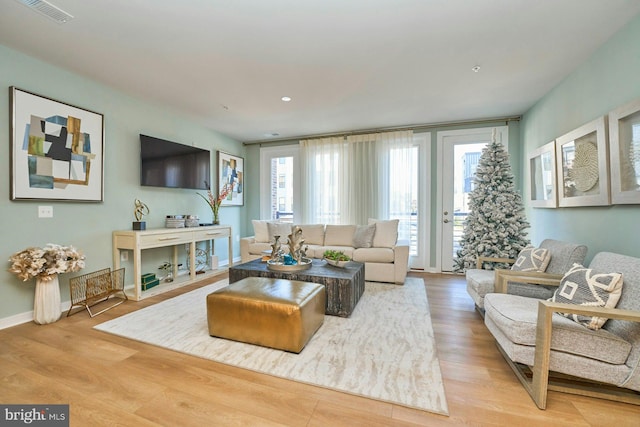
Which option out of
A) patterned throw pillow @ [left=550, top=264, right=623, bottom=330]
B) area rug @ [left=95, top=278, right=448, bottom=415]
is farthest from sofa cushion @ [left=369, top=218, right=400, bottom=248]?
patterned throw pillow @ [left=550, top=264, right=623, bottom=330]

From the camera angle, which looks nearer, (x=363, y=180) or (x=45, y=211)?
(x=45, y=211)

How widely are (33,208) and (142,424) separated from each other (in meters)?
2.59

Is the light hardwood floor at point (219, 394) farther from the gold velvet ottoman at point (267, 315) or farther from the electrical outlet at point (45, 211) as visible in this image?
the electrical outlet at point (45, 211)

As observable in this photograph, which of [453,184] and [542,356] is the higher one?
[453,184]

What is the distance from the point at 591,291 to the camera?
163cm

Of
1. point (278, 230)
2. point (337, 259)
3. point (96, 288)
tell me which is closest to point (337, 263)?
point (337, 259)

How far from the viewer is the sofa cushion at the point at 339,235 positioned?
464 centimetres

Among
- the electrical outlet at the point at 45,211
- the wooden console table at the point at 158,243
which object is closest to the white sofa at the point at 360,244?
the wooden console table at the point at 158,243

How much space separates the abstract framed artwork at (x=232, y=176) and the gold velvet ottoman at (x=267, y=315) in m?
3.28

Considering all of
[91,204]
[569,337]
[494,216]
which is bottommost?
[569,337]

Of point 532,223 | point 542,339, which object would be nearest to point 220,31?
point 542,339

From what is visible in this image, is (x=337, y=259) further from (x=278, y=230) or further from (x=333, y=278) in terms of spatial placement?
(x=278, y=230)

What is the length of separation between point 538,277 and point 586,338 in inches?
32.0

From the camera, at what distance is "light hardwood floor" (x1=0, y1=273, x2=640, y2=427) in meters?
1.40
